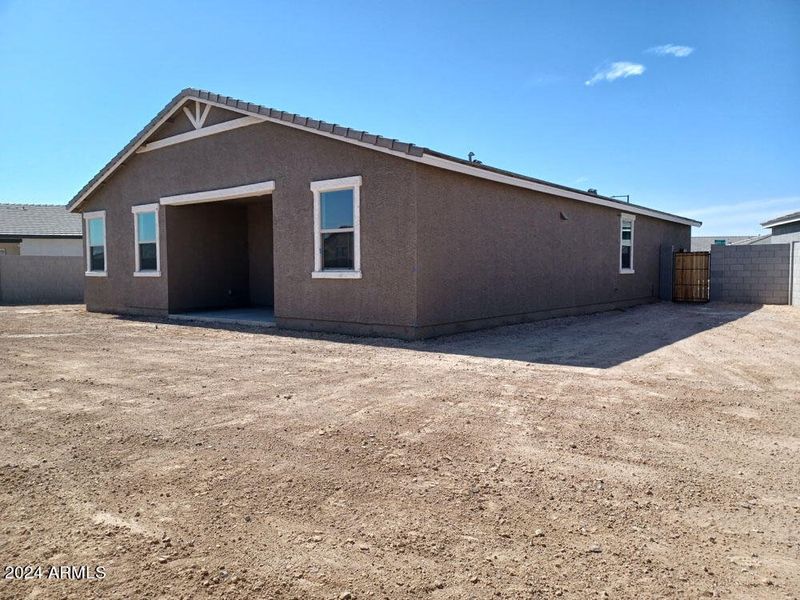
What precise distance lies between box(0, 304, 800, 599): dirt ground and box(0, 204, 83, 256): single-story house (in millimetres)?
23340

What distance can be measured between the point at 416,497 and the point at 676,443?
2182 millimetres

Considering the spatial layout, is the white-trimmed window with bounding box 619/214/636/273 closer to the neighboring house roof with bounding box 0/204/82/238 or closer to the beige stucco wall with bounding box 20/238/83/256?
the neighboring house roof with bounding box 0/204/82/238

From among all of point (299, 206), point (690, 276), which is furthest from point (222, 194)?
point (690, 276)

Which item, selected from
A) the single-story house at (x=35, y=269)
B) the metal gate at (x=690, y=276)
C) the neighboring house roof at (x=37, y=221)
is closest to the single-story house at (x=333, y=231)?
Result: the metal gate at (x=690, y=276)

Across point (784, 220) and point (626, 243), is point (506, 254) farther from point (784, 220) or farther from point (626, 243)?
point (784, 220)

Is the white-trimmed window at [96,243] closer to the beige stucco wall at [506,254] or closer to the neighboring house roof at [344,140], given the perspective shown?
the neighboring house roof at [344,140]

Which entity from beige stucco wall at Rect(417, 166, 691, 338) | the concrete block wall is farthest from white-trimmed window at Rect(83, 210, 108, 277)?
the concrete block wall

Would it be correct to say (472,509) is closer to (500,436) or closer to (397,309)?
(500,436)

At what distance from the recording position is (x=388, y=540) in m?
2.83

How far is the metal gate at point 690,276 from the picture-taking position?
19031 millimetres

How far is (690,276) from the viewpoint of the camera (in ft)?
63.5

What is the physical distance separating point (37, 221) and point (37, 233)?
1.64 meters

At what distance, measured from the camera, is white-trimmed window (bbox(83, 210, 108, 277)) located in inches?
622

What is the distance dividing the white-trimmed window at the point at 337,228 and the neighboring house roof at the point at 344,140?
899mm
